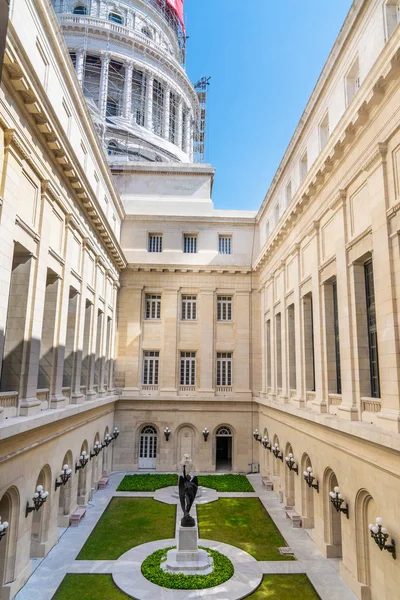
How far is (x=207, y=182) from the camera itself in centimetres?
3753

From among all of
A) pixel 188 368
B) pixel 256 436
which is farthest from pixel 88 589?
pixel 188 368

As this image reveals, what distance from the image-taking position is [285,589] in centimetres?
1420

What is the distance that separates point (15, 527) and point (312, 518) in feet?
42.0

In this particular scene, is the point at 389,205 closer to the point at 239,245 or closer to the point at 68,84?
the point at 68,84

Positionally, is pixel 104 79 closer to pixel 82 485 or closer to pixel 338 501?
pixel 82 485

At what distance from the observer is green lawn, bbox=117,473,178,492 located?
25.9 metres

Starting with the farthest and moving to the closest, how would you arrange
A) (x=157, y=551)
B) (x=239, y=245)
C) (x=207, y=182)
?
1. (x=207, y=182)
2. (x=239, y=245)
3. (x=157, y=551)

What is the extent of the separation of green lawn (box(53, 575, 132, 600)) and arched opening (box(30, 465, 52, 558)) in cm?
195

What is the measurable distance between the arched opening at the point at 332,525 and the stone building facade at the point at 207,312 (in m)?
0.07

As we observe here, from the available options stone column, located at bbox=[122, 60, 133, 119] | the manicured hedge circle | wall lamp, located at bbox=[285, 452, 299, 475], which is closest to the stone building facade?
wall lamp, located at bbox=[285, 452, 299, 475]

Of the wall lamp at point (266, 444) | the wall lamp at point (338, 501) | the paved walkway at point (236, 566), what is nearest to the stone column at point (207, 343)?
the wall lamp at point (266, 444)

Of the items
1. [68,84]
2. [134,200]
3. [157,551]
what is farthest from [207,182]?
[157,551]

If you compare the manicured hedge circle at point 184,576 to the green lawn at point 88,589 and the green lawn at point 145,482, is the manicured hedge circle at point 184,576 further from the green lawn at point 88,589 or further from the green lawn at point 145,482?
the green lawn at point 145,482

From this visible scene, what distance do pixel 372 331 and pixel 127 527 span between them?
13.6 metres
